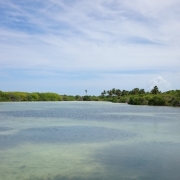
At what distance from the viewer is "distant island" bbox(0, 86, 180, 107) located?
208 feet

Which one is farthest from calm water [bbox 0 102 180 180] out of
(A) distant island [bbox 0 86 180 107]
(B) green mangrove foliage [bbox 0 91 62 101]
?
(B) green mangrove foliage [bbox 0 91 62 101]

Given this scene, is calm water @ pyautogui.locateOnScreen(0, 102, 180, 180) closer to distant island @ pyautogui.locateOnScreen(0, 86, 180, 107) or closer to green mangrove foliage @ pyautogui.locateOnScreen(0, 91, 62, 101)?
distant island @ pyautogui.locateOnScreen(0, 86, 180, 107)

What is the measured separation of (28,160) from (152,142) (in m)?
7.18

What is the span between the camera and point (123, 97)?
9725cm

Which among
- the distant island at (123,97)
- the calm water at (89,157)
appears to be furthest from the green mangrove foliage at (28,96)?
the calm water at (89,157)

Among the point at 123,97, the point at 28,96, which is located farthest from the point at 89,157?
the point at 28,96

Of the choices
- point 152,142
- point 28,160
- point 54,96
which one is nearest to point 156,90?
point 54,96

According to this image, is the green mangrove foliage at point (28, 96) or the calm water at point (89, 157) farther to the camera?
the green mangrove foliage at point (28, 96)

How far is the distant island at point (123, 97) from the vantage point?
63513 mm

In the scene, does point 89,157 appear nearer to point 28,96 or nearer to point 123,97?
point 123,97

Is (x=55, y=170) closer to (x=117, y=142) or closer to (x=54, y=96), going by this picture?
(x=117, y=142)

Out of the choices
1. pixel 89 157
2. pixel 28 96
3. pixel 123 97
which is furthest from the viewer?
pixel 28 96

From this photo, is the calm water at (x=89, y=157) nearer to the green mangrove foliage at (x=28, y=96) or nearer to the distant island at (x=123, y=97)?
the distant island at (x=123, y=97)

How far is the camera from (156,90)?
83812mm
